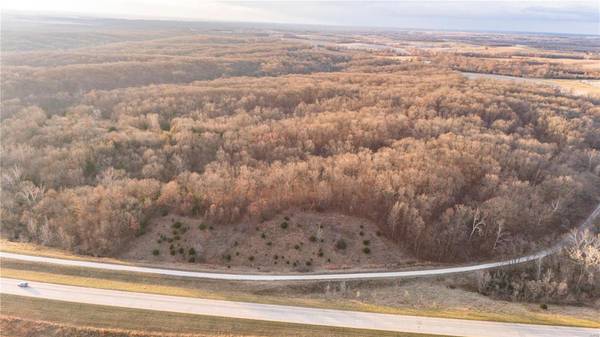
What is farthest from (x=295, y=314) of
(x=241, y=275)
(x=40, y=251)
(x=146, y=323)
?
(x=40, y=251)

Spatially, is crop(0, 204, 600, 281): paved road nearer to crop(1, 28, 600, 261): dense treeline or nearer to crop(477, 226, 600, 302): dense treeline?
crop(477, 226, 600, 302): dense treeline

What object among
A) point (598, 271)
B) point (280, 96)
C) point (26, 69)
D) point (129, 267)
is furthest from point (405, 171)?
point (26, 69)

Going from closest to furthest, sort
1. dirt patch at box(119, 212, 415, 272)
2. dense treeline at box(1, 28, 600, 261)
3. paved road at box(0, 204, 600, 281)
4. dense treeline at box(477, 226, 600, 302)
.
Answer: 1. dense treeline at box(477, 226, 600, 302)
2. paved road at box(0, 204, 600, 281)
3. dirt patch at box(119, 212, 415, 272)
4. dense treeline at box(1, 28, 600, 261)

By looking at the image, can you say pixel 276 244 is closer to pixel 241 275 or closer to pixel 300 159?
pixel 241 275

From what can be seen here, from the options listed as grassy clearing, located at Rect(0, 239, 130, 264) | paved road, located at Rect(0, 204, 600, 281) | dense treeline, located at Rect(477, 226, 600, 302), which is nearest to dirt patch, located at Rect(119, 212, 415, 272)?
paved road, located at Rect(0, 204, 600, 281)

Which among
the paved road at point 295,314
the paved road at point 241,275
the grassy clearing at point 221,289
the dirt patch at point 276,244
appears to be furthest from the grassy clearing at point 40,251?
the paved road at point 295,314

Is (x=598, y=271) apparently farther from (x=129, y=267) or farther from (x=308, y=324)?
(x=129, y=267)
